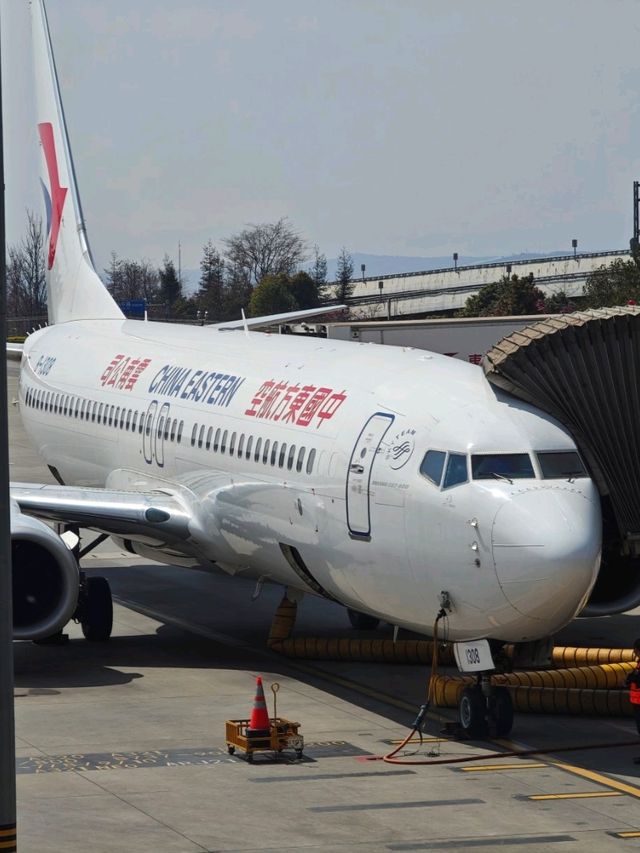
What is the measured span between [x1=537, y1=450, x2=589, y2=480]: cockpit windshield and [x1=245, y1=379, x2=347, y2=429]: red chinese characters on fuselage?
12.3ft

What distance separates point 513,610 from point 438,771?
6.07 feet

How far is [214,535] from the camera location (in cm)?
2392

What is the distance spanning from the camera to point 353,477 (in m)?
19.6

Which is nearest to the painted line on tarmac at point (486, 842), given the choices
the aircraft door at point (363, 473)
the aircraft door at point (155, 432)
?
the aircraft door at point (363, 473)

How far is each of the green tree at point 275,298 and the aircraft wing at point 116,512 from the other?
8153cm

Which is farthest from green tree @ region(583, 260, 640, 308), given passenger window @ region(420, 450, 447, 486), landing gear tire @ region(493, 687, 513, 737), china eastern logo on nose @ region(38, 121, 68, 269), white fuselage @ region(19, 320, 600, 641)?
landing gear tire @ region(493, 687, 513, 737)

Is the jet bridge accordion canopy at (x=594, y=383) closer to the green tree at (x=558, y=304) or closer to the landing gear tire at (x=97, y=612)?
the landing gear tire at (x=97, y=612)

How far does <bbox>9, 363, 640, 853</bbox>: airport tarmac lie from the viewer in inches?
583

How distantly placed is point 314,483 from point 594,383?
383cm

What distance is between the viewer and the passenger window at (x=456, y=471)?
58.8ft

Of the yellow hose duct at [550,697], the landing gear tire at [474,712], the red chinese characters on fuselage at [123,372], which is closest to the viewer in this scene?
the landing gear tire at [474,712]

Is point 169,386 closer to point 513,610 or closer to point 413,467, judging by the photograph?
point 413,467

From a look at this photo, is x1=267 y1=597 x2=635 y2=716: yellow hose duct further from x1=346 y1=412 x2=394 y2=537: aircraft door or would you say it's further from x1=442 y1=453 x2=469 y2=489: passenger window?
x1=442 y1=453 x2=469 y2=489: passenger window

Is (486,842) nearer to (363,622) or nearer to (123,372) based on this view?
(363,622)
